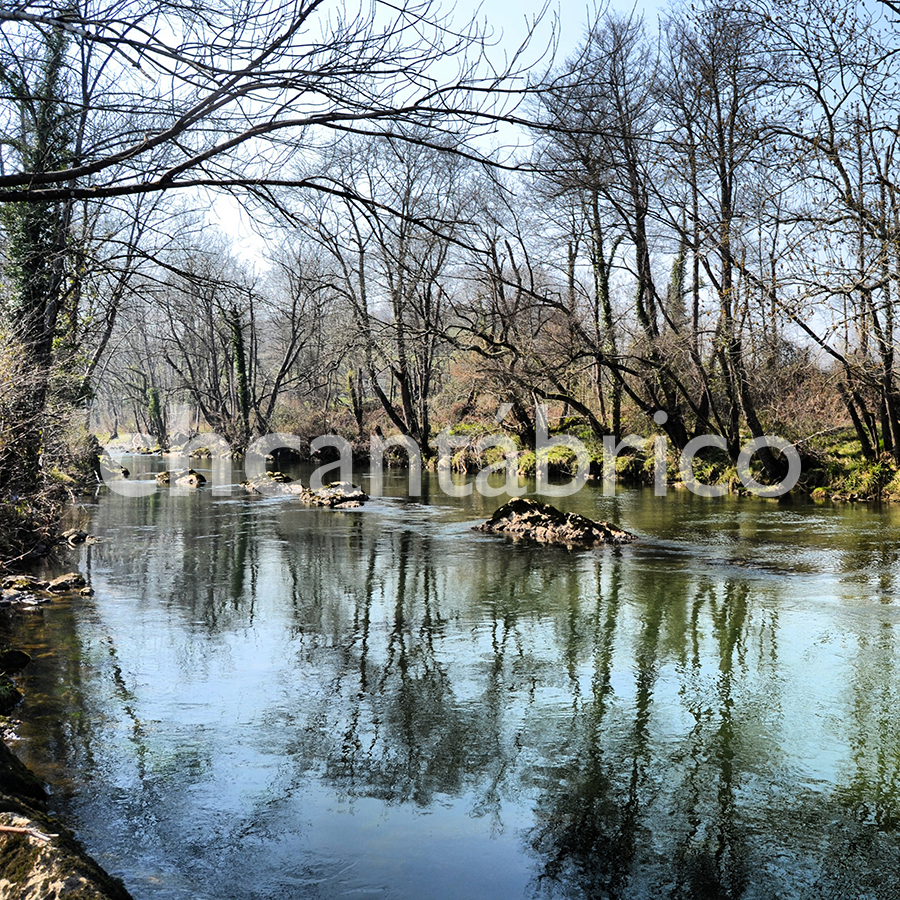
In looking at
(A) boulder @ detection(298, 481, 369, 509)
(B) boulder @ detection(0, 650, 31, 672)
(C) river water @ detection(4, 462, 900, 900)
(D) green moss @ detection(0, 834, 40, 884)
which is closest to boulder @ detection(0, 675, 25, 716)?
(C) river water @ detection(4, 462, 900, 900)

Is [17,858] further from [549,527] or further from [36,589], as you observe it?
[549,527]

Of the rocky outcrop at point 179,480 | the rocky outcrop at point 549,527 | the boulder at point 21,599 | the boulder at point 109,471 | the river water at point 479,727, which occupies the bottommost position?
the river water at point 479,727

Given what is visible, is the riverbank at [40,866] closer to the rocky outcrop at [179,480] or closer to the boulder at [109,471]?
the rocky outcrop at [179,480]

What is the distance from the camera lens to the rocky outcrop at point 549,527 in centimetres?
1286

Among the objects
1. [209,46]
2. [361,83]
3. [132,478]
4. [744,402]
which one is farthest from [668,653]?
[132,478]

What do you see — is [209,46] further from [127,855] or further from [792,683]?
[792,683]

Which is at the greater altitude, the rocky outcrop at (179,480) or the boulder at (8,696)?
the rocky outcrop at (179,480)

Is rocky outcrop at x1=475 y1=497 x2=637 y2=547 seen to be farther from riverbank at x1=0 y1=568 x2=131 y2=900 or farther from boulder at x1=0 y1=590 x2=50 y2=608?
riverbank at x1=0 y1=568 x2=131 y2=900

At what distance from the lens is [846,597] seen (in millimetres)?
9094

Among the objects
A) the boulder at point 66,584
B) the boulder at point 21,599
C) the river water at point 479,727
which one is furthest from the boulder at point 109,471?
the boulder at point 21,599

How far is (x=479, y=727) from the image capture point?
5.55m

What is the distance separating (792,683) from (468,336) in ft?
58.2

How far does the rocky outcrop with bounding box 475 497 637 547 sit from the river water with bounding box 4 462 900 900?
5.03 ft

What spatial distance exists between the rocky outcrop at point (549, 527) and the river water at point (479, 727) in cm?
153
